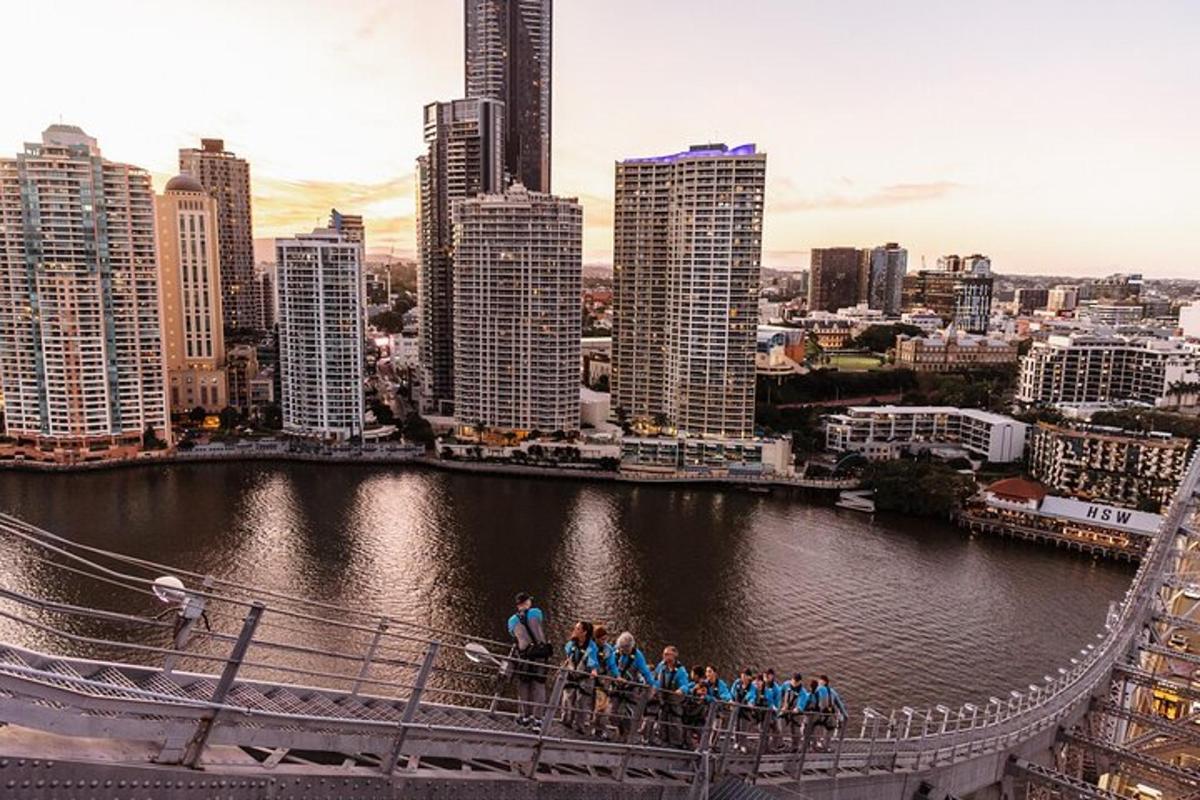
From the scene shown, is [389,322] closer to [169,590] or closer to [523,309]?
[523,309]

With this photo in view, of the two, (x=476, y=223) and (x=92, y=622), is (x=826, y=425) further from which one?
(x=92, y=622)

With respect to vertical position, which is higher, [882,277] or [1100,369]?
[882,277]

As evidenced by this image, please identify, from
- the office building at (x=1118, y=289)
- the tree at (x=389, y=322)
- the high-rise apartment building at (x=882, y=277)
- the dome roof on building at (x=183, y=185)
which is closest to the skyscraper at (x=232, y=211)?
the dome roof on building at (x=183, y=185)

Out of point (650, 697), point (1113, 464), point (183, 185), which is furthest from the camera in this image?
point (183, 185)

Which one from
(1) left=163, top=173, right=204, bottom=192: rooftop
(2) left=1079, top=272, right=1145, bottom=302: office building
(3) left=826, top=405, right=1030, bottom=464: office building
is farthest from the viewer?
(2) left=1079, top=272, right=1145, bottom=302: office building

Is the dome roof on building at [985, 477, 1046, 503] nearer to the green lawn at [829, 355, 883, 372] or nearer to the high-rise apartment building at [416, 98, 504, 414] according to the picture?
the high-rise apartment building at [416, 98, 504, 414]

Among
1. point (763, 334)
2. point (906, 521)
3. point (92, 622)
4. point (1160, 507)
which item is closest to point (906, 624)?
point (906, 521)

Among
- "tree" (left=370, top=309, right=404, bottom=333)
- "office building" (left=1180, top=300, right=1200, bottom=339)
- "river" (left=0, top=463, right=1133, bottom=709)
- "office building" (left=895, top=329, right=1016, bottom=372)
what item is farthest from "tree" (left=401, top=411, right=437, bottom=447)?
"office building" (left=1180, top=300, right=1200, bottom=339)

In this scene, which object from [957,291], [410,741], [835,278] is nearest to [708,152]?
[410,741]
